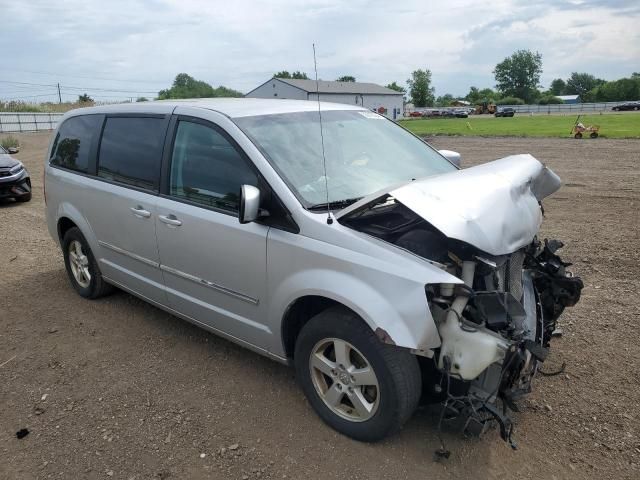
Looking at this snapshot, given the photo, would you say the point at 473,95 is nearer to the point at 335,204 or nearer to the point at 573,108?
the point at 573,108

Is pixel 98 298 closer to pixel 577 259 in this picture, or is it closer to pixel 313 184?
pixel 313 184

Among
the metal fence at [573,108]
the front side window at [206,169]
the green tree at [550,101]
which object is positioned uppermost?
the green tree at [550,101]

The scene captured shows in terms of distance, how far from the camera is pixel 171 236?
3.83 m

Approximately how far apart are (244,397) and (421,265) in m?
1.66

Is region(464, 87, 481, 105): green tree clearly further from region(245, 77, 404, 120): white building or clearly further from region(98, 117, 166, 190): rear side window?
region(98, 117, 166, 190): rear side window

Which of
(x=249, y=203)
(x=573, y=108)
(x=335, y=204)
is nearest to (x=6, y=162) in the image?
(x=249, y=203)

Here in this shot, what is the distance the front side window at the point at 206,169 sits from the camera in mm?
3428

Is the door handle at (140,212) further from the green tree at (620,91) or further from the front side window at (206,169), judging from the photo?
the green tree at (620,91)

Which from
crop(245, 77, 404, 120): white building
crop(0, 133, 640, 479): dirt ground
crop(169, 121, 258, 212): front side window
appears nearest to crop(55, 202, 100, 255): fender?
crop(0, 133, 640, 479): dirt ground

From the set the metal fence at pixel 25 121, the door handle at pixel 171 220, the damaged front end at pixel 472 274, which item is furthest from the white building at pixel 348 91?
the damaged front end at pixel 472 274

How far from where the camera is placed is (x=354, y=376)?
293cm

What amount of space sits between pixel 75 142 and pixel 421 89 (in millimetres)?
103296

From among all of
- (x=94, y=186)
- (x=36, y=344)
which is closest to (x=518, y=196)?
(x=94, y=186)

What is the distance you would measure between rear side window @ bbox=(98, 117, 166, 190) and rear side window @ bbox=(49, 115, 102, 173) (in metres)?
0.26
